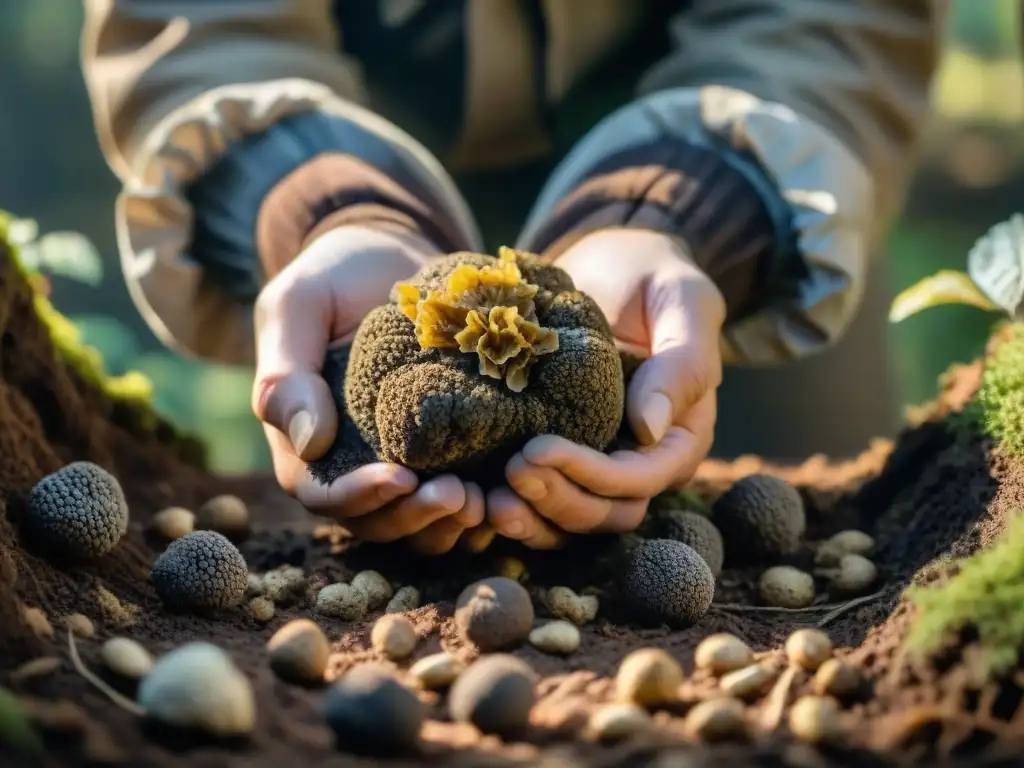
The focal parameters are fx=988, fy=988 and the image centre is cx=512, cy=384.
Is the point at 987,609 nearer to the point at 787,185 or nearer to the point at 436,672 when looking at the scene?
the point at 436,672

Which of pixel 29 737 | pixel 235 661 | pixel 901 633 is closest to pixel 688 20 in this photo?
pixel 901 633

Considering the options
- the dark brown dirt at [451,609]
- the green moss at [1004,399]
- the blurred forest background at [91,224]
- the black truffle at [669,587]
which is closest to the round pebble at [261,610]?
the dark brown dirt at [451,609]

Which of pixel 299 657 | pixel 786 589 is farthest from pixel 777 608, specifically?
pixel 299 657

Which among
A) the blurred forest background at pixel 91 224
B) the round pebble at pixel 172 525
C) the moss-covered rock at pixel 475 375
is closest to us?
the moss-covered rock at pixel 475 375

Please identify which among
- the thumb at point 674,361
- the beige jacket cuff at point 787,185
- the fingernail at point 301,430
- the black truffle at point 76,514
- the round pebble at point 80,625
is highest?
the beige jacket cuff at point 787,185

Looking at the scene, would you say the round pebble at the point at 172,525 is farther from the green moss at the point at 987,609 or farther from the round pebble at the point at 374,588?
the green moss at the point at 987,609

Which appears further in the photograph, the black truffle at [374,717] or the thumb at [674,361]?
the thumb at [674,361]

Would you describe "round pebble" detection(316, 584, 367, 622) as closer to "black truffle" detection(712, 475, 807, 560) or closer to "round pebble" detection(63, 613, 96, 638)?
"round pebble" detection(63, 613, 96, 638)

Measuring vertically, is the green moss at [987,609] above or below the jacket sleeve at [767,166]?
below

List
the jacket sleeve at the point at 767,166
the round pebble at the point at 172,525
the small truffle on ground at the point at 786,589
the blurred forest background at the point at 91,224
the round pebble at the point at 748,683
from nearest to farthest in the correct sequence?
the round pebble at the point at 748,683 < the small truffle on ground at the point at 786,589 < the round pebble at the point at 172,525 < the jacket sleeve at the point at 767,166 < the blurred forest background at the point at 91,224

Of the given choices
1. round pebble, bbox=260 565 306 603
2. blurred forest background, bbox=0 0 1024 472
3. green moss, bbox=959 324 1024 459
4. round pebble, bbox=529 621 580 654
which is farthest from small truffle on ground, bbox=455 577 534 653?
blurred forest background, bbox=0 0 1024 472
